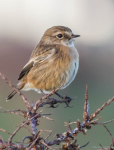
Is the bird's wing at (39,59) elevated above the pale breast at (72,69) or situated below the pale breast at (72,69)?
above

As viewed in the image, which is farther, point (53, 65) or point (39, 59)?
point (39, 59)

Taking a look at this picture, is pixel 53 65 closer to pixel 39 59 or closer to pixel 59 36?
pixel 39 59

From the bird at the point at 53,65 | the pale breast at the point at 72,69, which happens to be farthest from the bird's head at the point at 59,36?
the pale breast at the point at 72,69

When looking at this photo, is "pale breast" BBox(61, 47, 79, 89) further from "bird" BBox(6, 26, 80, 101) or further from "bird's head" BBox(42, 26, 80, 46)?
"bird's head" BBox(42, 26, 80, 46)

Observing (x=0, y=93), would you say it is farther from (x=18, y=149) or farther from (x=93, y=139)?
(x=18, y=149)

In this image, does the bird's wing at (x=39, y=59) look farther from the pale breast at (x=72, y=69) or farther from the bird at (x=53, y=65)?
the pale breast at (x=72, y=69)

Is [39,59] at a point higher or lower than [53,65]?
higher

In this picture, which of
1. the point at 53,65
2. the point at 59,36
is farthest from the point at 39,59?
the point at 59,36

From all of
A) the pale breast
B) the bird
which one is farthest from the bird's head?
the pale breast
